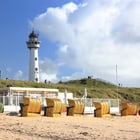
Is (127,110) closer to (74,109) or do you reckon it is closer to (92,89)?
(74,109)

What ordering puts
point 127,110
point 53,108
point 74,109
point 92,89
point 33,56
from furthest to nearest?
1. point 92,89
2. point 33,56
3. point 127,110
4. point 74,109
5. point 53,108

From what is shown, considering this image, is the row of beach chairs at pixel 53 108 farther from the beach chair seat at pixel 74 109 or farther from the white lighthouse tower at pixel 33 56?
the white lighthouse tower at pixel 33 56

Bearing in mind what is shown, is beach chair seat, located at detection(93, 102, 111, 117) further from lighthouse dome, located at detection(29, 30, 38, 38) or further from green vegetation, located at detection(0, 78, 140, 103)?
lighthouse dome, located at detection(29, 30, 38, 38)

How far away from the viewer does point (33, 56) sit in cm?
8306

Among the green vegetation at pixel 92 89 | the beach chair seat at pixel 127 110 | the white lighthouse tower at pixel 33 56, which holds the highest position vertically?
the white lighthouse tower at pixel 33 56

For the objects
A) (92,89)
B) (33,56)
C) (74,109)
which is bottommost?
(74,109)

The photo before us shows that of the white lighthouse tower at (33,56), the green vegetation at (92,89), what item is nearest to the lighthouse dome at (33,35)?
the white lighthouse tower at (33,56)

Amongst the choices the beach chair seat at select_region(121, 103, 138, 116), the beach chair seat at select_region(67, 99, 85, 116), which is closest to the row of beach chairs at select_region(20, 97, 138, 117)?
the beach chair seat at select_region(67, 99, 85, 116)

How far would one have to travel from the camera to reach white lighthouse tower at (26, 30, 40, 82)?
81.2 metres

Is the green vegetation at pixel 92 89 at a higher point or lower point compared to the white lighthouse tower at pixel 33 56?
lower

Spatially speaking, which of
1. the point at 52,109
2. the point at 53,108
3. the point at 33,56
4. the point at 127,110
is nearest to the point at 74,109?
the point at 53,108

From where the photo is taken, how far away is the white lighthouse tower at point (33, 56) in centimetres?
8119

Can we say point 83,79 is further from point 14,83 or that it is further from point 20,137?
point 20,137

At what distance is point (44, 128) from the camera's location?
57.7ft
